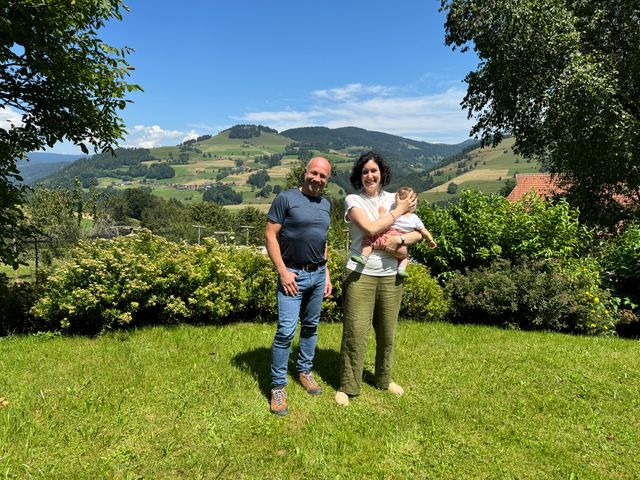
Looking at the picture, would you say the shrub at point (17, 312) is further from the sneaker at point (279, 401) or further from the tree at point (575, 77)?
the tree at point (575, 77)

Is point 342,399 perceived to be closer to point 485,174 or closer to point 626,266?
point 626,266

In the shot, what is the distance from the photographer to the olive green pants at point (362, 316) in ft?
11.6

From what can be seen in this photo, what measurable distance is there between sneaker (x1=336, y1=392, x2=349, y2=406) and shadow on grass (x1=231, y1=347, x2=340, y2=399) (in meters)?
0.28

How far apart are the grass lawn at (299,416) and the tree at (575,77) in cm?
930

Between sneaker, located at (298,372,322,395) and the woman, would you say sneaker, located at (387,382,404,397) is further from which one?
sneaker, located at (298,372,322,395)

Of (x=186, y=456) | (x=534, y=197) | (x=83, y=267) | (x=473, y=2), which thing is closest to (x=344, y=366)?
(x=186, y=456)

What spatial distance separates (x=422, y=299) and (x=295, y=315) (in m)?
3.91

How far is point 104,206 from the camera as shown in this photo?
93750 millimetres

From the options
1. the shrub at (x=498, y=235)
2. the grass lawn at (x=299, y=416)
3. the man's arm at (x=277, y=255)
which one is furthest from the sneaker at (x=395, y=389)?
the shrub at (x=498, y=235)

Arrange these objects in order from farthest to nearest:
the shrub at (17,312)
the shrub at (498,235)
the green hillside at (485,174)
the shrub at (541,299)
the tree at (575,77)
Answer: the green hillside at (485,174), the tree at (575,77), the shrub at (498,235), the shrub at (541,299), the shrub at (17,312)

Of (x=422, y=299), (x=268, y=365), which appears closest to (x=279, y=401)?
(x=268, y=365)

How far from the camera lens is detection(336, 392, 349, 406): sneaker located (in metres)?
3.65

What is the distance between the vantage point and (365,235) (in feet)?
11.2

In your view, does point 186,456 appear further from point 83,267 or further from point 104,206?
point 104,206
